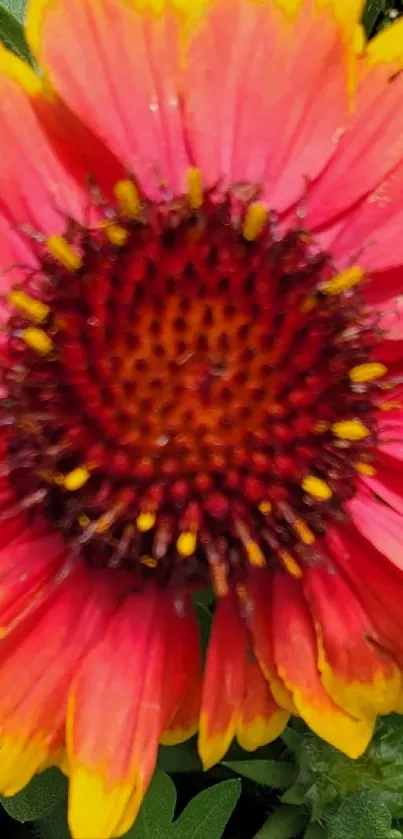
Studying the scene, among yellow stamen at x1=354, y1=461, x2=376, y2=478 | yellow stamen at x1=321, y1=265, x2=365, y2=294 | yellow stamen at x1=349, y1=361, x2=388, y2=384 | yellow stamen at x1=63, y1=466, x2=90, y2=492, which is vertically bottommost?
yellow stamen at x1=354, y1=461, x2=376, y2=478

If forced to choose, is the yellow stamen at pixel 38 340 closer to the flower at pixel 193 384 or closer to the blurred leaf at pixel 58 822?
the flower at pixel 193 384

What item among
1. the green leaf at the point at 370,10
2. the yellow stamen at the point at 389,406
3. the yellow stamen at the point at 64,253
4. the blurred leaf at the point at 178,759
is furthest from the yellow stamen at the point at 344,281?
the blurred leaf at the point at 178,759

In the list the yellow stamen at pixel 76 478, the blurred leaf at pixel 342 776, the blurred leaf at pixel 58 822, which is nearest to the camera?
the yellow stamen at pixel 76 478

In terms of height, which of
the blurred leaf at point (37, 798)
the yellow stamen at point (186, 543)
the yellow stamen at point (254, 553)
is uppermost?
the yellow stamen at point (186, 543)

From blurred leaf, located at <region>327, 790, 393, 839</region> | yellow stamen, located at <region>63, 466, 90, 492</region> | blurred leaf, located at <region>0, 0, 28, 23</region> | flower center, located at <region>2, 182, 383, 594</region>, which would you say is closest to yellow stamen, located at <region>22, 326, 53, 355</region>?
flower center, located at <region>2, 182, 383, 594</region>

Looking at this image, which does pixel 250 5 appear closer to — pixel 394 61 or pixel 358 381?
pixel 394 61

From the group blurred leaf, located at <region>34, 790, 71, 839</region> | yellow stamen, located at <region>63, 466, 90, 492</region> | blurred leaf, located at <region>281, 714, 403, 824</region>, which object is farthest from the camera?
blurred leaf, located at <region>34, 790, 71, 839</region>

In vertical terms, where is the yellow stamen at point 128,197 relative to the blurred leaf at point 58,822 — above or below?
above

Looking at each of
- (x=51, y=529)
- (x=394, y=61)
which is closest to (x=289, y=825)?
(x=51, y=529)

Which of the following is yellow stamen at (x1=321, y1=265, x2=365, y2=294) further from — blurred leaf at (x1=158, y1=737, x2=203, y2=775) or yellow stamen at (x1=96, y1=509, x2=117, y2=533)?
blurred leaf at (x1=158, y1=737, x2=203, y2=775)
